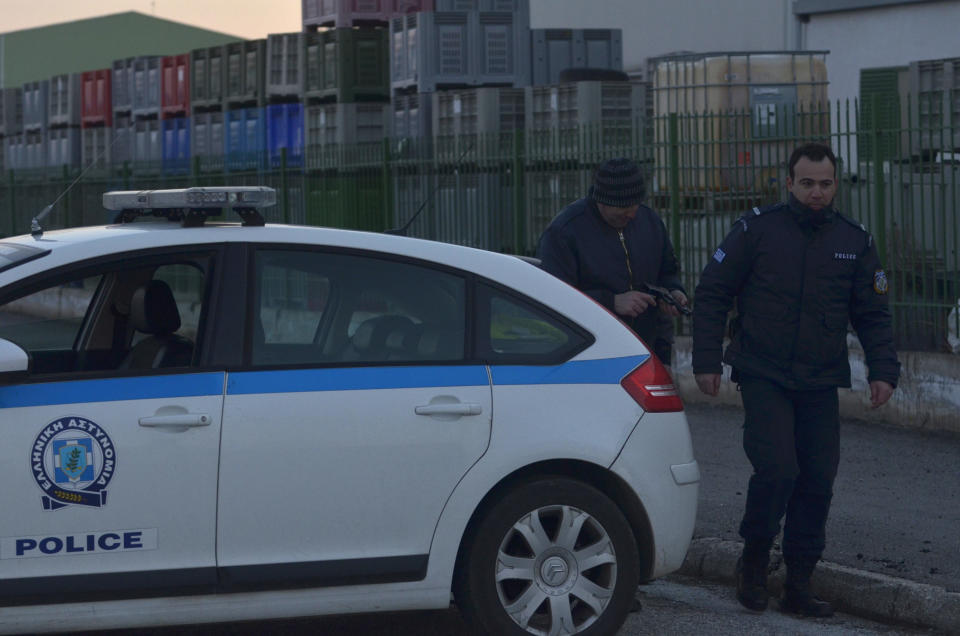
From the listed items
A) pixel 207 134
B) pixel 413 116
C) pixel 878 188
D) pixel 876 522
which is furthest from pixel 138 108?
pixel 876 522

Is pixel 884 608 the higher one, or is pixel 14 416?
pixel 14 416

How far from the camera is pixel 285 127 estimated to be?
1822cm

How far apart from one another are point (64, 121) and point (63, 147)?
44 centimetres

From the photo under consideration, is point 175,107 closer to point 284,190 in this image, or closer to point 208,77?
point 208,77

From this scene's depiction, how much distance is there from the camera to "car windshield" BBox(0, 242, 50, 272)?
5008mm

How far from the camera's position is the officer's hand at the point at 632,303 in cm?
635

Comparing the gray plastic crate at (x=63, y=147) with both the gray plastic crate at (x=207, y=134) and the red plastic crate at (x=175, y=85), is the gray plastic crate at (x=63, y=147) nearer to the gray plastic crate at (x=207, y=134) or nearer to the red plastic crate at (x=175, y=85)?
the red plastic crate at (x=175, y=85)

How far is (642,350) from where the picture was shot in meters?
5.48

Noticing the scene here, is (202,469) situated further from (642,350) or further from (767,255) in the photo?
(767,255)

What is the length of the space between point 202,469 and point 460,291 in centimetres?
107

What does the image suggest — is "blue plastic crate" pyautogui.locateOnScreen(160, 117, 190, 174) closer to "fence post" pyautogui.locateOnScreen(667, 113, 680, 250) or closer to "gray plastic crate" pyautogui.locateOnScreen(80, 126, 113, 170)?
"gray plastic crate" pyautogui.locateOnScreen(80, 126, 113, 170)

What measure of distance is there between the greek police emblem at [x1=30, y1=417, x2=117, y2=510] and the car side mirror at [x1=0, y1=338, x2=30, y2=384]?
0.18 meters

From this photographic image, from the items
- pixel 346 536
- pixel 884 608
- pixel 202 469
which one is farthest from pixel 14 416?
pixel 884 608

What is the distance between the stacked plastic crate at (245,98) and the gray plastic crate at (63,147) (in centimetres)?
547
